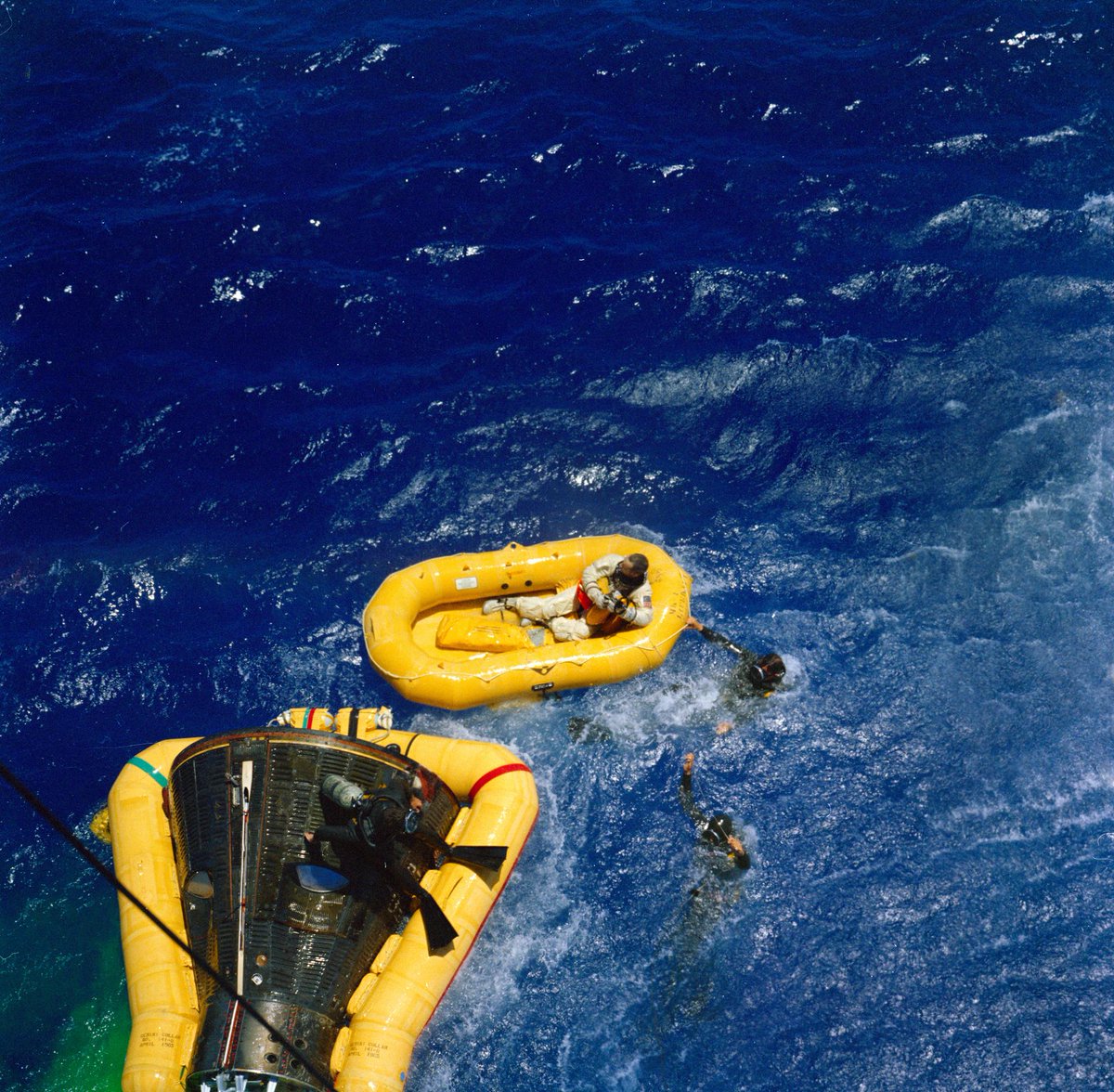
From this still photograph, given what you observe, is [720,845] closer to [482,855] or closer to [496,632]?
[482,855]

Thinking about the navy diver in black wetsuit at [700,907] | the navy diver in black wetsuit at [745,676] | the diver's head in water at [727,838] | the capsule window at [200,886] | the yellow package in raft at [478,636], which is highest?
the yellow package in raft at [478,636]

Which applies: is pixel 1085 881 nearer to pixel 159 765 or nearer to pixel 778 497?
pixel 778 497

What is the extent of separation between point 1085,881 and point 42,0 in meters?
24.2

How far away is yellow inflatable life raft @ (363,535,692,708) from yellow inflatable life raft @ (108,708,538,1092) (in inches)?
53.9

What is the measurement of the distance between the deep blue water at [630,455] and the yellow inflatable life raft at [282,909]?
0.94 m

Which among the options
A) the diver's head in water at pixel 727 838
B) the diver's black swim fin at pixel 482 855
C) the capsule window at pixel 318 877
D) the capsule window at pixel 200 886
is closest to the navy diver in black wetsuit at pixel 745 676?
the diver's head in water at pixel 727 838

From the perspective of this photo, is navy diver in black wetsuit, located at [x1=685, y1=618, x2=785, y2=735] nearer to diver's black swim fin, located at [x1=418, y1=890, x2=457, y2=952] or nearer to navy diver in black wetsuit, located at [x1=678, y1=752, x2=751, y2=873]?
navy diver in black wetsuit, located at [x1=678, y1=752, x2=751, y2=873]

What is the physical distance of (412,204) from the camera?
1628 cm

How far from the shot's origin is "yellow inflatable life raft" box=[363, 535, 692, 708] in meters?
11.2

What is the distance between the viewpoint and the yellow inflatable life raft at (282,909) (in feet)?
26.9

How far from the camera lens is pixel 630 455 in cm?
1370

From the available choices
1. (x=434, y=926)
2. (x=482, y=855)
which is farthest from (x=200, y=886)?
(x=482, y=855)

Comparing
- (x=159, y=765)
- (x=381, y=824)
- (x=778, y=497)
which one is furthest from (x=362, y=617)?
(x=778, y=497)

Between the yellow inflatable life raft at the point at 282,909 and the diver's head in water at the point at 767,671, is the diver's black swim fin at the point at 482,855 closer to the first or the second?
the yellow inflatable life raft at the point at 282,909
